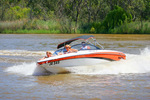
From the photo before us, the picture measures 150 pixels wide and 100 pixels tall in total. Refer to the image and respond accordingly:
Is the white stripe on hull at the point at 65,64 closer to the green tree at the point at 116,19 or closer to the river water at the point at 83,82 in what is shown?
→ the river water at the point at 83,82

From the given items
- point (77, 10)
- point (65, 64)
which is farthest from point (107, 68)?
point (77, 10)

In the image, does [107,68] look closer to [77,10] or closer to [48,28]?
[48,28]

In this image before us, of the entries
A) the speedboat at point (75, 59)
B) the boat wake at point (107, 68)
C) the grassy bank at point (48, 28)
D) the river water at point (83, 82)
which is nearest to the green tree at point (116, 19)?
the grassy bank at point (48, 28)

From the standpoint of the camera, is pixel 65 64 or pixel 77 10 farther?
pixel 77 10

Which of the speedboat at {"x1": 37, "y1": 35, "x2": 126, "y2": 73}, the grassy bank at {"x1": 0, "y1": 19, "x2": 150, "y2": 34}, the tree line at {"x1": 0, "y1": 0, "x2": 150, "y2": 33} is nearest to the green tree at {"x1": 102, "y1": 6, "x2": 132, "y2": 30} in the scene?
the grassy bank at {"x1": 0, "y1": 19, "x2": 150, "y2": 34}

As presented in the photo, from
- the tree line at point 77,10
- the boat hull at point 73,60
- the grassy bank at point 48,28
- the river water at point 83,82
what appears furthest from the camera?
the tree line at point 77,10

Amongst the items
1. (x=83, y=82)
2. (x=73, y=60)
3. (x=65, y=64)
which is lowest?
(x=83, y=82)

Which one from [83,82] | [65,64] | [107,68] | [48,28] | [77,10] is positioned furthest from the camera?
[77,10]

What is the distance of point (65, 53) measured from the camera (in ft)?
42.9

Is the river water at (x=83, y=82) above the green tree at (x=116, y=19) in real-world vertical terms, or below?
below

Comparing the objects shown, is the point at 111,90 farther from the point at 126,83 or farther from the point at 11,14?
the point at 11,14

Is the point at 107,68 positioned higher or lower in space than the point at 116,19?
lower

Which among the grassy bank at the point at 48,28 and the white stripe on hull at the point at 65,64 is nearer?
the white stripe on hull at the point at 65,64

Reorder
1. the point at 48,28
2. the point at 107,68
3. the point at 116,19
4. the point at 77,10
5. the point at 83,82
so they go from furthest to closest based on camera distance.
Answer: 1. the point at 77,10
2. the point at 48,28
3. the point at 116,19
4. the point at 107,68
5. the point at 83,82
